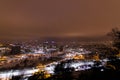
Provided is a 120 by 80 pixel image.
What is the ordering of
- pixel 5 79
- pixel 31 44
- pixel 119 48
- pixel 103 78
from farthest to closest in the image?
pixel 31 44, pixel 5 79, pixel 119 48, pixel 103 78

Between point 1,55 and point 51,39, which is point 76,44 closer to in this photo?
point 51,39


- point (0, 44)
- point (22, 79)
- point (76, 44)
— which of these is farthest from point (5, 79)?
point (76, 44)

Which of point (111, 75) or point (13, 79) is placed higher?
point (111, 75)

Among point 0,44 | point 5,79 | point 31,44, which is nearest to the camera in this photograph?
point 5,79

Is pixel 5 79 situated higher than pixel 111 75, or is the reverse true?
pixel 111 75

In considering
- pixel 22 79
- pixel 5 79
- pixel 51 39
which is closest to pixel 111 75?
pixel 22 79

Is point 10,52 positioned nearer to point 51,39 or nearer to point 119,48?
point 51,39

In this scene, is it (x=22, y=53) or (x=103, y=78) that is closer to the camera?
(x=103, y=78)

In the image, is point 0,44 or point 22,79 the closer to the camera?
point 22,79

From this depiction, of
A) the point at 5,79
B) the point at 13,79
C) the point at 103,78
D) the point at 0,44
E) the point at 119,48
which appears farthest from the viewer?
the point at 0,44
